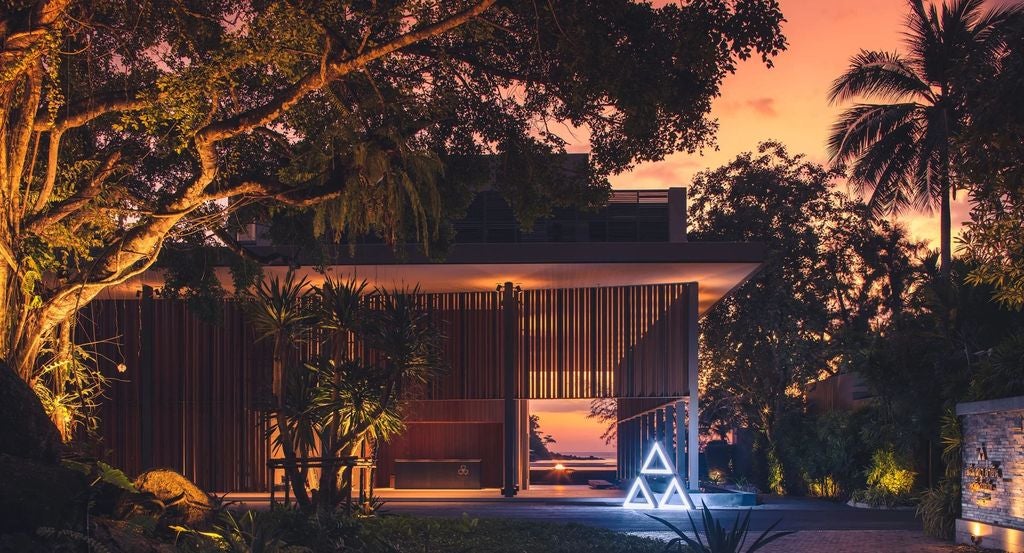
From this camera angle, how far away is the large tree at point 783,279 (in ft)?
86.5

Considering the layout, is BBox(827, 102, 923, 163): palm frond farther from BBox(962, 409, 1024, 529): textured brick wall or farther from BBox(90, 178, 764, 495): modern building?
BBox(962, 409, 1024, 529): textured brick wall

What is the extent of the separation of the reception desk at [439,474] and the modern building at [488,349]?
309cm

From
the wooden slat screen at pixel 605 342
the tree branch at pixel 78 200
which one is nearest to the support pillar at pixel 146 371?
the wooden slat screen at pixel 605 342

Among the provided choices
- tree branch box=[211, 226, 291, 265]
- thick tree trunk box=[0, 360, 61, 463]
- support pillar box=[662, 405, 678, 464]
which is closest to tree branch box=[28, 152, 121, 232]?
tree branch box=[211, 226, 291, 265]

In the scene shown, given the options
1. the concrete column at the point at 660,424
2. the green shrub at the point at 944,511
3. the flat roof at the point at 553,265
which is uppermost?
the flat roof at the point at 553,265

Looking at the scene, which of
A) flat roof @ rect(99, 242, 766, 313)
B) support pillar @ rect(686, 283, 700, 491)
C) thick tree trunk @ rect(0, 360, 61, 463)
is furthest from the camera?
support pillar @ rect(686, 283, 700, 491)

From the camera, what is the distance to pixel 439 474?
82.8 feet

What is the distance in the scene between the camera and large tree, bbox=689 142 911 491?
2638 cm

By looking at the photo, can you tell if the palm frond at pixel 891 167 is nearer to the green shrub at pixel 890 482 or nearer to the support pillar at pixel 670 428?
the green shrub at pixel 890 482

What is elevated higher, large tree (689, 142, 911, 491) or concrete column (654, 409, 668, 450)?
large tree (689, 142, 911, 491)

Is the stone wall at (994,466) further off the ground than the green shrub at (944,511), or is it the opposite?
the stone wall at (994,466)

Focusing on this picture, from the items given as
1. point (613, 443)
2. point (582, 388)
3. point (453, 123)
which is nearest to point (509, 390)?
point (582, 388)

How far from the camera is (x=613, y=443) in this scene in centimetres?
3984

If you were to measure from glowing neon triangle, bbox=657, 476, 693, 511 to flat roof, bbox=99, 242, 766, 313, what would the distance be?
400 cm
